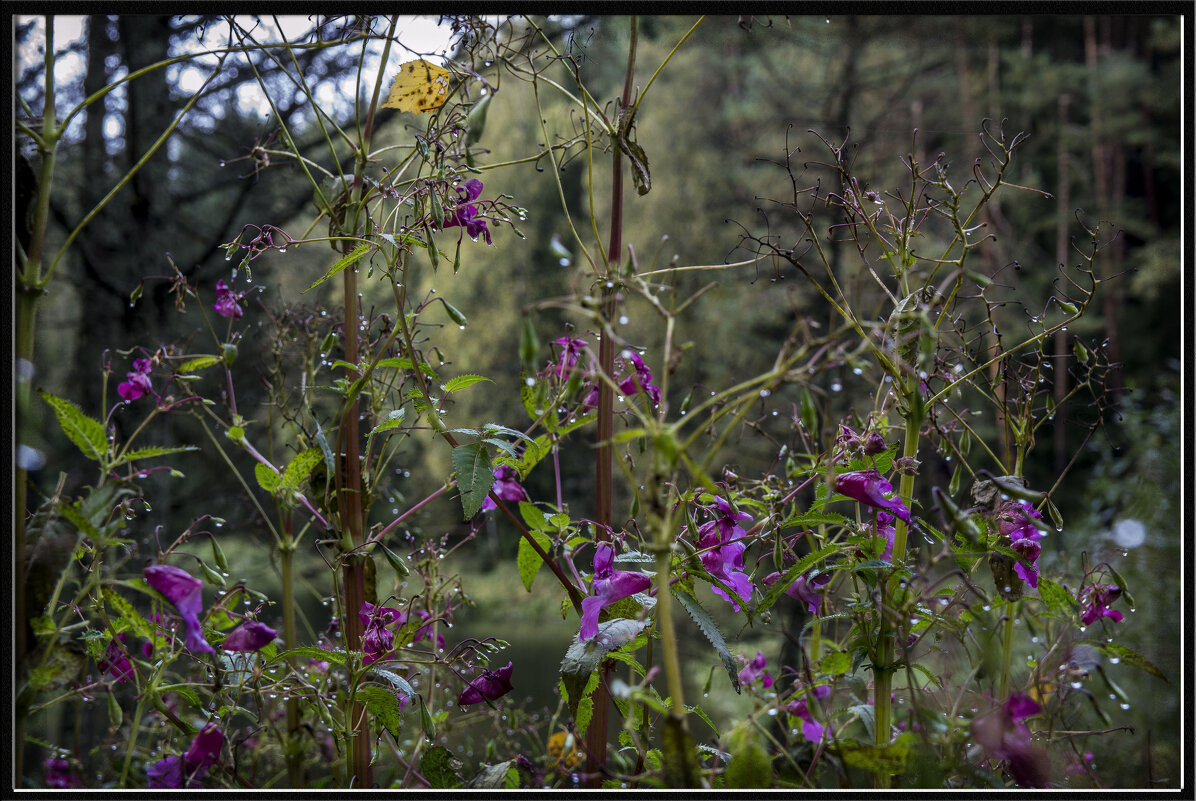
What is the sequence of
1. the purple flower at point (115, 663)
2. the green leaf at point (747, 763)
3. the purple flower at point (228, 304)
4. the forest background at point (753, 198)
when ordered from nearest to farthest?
1. the green leaf at point (747, 763)
2. the purple flower at point (115, 663)
3. the purple flower at point (228, 304)
4. the forest background at point (753, 198)

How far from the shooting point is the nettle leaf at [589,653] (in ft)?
1.54

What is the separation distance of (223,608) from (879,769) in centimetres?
45

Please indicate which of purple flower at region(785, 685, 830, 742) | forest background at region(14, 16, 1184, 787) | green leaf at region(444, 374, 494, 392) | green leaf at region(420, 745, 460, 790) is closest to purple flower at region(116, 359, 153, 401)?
green leaf at region(444, 374, 494, 392)

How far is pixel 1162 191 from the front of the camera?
7.33 meters

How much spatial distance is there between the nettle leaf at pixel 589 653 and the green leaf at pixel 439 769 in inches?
4.5

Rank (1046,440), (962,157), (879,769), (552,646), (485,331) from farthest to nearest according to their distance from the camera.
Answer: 1. (1046,440)
2. (485,331)
3. (962,157)
4. (552,646)
5. (879,769)

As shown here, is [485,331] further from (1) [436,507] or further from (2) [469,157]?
(2) [469,157]

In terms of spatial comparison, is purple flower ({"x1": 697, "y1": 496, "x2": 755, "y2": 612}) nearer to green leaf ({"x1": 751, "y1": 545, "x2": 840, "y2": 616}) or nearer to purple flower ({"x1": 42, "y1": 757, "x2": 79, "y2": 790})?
green leaf ({"x1": 751, "y1": 545, "x2": 840, "y2": 616})

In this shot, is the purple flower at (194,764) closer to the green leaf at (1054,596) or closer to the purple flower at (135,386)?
the purple flower at (135,386)

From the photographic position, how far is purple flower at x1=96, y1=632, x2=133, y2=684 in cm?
60

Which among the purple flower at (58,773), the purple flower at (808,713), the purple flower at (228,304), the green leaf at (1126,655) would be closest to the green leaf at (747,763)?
the purple flower at (808,713)

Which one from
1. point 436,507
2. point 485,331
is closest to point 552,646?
point 436,507

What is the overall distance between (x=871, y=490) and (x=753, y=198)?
3313 millimetres

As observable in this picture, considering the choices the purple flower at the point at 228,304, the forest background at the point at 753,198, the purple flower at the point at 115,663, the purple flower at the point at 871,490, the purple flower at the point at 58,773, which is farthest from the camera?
the forest background at the point at 753,198
